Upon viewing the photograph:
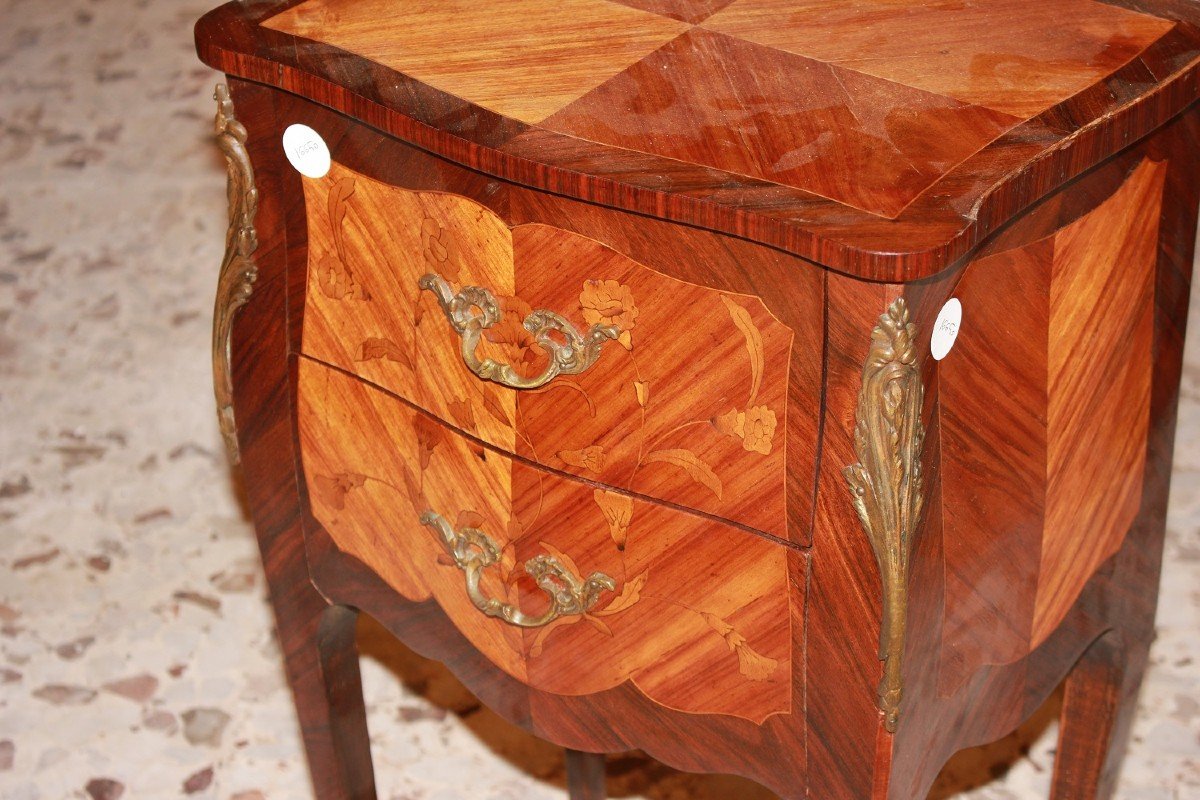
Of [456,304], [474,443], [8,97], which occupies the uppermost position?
[456,304]

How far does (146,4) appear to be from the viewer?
9.98 ft

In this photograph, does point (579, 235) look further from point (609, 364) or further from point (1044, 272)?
point (1044, 272)

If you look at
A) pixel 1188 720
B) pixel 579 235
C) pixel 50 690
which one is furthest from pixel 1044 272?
pixel 50 690

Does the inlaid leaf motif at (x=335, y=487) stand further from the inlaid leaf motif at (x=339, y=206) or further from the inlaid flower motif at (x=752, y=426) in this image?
the inlaid flower motif at (x=752, y=426)

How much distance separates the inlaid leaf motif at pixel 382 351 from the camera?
113cm

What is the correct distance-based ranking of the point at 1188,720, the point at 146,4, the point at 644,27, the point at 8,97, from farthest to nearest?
the point at 146,4 → the point at 8,97 → the point at 1188,720 → the point at 644,27

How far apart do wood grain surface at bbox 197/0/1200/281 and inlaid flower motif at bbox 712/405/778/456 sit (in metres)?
0.12

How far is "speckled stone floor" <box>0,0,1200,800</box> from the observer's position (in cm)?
170

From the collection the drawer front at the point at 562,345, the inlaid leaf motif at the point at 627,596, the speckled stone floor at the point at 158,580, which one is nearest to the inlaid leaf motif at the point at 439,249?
the drawer front at the point at 562,345

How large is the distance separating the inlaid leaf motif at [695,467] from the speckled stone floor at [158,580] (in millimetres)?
689

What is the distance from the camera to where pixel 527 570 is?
1.14 metres

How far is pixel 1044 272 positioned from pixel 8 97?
2.20m

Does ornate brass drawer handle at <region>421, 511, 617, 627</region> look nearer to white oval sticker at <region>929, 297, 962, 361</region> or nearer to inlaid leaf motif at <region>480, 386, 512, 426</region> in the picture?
inlaid leaf motif at <region>480, 386, 512, 426</region>

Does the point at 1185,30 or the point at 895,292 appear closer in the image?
the point at 895,292
